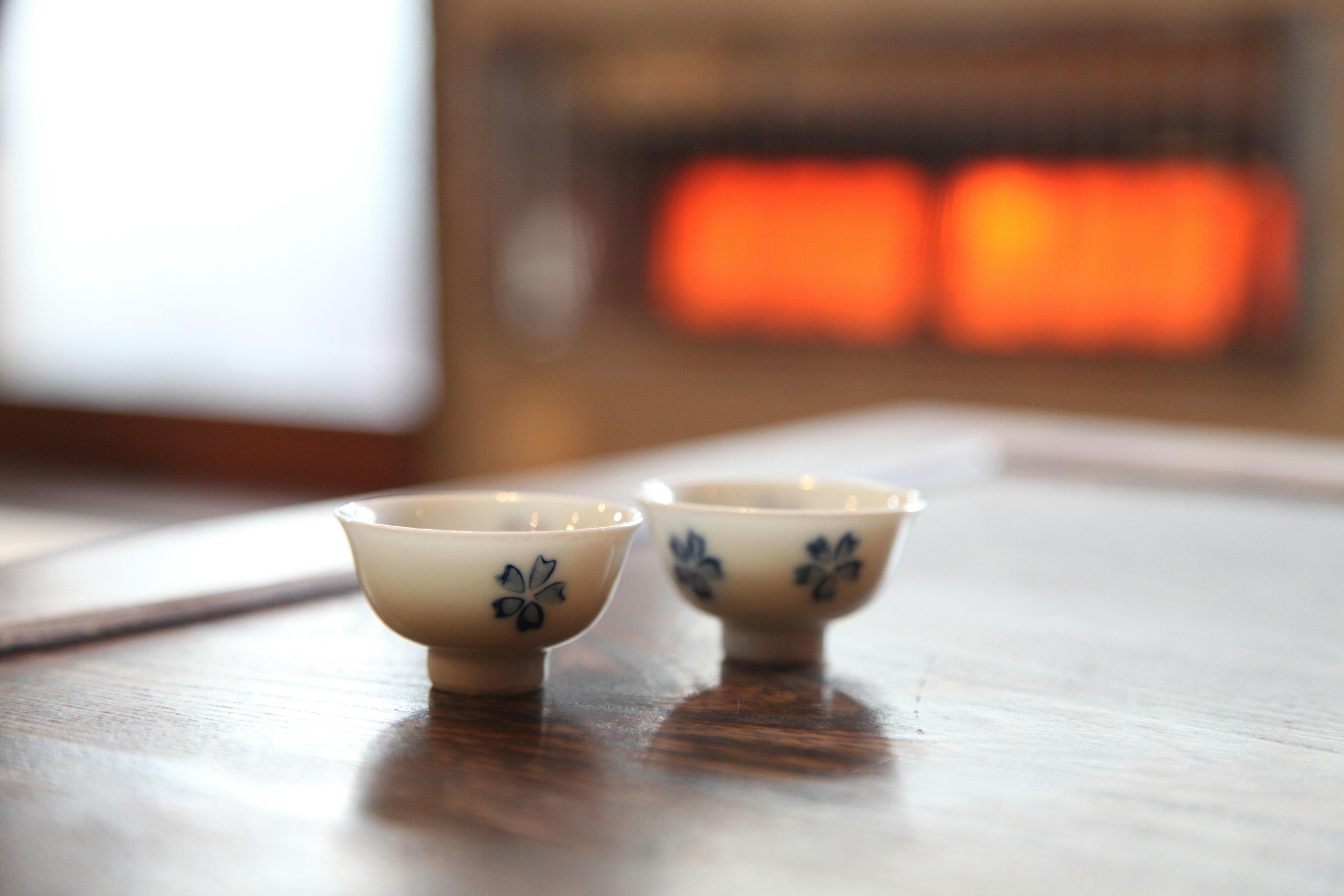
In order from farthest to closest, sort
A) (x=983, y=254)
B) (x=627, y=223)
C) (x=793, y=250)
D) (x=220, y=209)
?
(x=220, y=209) < (x=627, y=223) < (x=793, y=250) < (x=983, y=254)

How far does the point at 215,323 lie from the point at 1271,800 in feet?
13.6

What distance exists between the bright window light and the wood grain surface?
10.3 ft

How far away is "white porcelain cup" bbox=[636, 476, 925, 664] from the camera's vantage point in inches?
23.5

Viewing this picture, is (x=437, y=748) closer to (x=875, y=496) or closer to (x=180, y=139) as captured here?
(x=875, y=496)

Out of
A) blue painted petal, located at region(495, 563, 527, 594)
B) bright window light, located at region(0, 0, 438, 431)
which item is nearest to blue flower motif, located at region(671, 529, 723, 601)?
blue painted petal, located at region(495, 563, 527, 594)

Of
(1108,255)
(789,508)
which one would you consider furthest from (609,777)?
(1108,255)

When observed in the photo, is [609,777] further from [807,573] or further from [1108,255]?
[1108,255]

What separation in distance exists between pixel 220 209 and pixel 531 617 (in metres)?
3.97

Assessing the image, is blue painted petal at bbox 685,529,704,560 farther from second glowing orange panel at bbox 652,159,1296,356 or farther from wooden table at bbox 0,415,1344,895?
second glowing orange panel at bbox 652,159,1296,356

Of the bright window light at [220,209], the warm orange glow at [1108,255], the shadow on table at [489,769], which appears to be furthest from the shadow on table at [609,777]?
the bright window light at [220,209]

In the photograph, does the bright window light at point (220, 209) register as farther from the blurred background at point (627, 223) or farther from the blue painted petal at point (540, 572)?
the blue painted petal at point (540, 572)

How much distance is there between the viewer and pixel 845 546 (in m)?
0.60

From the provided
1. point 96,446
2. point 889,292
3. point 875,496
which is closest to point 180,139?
point 96,446

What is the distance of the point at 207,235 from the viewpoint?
4223mm
